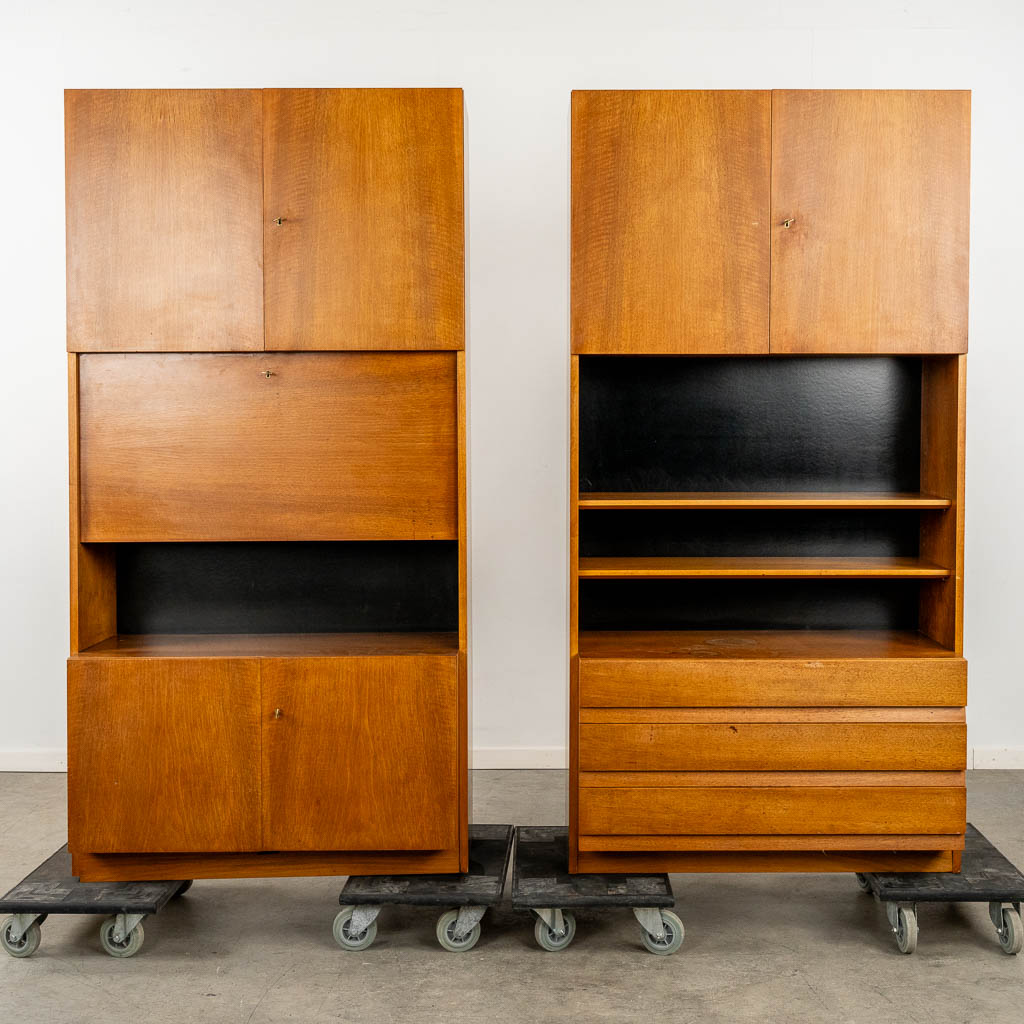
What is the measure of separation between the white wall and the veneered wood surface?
157 cm

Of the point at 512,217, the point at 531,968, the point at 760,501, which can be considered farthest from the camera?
the point at 512,217

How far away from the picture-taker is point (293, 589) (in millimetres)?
3375

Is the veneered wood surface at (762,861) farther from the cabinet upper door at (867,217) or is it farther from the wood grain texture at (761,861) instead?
the cabinet upper door at (867,217)

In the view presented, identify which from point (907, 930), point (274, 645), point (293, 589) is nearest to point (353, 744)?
point (274, 645)

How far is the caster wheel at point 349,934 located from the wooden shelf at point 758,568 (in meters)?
1.19

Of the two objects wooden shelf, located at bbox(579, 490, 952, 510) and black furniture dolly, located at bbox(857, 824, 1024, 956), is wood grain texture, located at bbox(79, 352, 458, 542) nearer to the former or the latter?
wooden shelf, located at bbox(579, 490, 952, 510)

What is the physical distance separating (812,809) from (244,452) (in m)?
1.95

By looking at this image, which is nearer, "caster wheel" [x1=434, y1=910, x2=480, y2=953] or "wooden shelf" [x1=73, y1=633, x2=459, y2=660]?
"caster wheel" [x1=434, y1=910, x2=480, y2=953]

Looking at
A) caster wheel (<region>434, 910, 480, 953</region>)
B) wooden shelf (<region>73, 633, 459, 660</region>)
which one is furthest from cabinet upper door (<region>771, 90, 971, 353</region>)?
caster wheel (<region>434, 910, 480, 953</region>)

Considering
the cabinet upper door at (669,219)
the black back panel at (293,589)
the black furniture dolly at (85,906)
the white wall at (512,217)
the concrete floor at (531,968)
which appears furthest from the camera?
the white wall at (512,217)

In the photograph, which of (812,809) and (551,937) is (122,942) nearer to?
(551,937)

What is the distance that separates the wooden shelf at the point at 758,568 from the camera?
3.01m

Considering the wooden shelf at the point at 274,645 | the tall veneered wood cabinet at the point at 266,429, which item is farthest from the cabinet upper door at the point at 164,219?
the wooden shelf at the point at 274,645

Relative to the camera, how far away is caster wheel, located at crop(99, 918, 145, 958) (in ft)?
9.48
